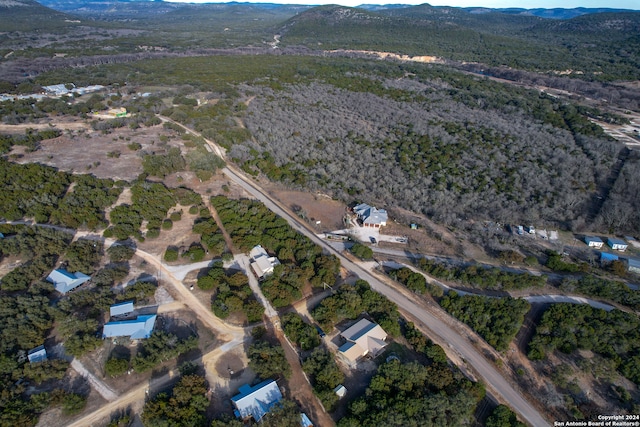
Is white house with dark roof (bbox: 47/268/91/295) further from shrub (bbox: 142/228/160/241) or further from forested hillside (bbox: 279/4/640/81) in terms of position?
forested hillside (bbox: 279/4/640/81)

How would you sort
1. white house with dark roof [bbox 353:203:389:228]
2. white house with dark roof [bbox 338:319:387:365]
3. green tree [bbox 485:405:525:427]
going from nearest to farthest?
1. green tree [bbox 485:405:525:427]
2. white house with dark roof [bbox 338:319:387:365]
3. white house with dark roof [bbox 353:203:389:228]

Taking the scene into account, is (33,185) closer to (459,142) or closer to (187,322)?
(187,322)

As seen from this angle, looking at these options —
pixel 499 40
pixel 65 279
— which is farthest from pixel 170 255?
pixel 499 40

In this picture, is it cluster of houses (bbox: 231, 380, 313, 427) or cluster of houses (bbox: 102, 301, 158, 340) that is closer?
cluster of houses (bbox: 231, 380, 313, 427)

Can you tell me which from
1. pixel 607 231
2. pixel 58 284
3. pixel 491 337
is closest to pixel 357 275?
pixel 491 337

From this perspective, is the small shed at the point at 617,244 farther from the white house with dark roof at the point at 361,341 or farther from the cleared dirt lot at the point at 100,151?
the cleared dirt lot at the point at 100,151

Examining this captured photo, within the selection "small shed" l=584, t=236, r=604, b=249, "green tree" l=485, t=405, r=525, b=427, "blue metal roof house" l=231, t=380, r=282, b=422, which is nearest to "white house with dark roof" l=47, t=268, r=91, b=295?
"blue metal roof house" l=231, t=380, r=282, b=422

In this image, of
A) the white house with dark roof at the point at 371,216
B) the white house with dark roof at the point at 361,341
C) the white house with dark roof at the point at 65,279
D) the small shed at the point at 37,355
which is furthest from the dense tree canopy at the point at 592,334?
the white house with dark roof at the point at 65,279
